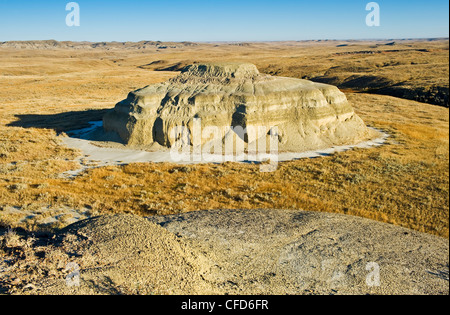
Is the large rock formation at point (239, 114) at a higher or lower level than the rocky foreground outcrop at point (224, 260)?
higher

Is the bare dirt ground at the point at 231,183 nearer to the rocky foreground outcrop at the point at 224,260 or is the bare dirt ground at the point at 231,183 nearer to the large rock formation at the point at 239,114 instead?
the rocky foreground outcrop at the point at 224,260

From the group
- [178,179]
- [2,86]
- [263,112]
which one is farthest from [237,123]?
[2,86]

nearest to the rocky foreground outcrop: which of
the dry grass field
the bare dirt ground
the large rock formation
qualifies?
the bare dirt ground

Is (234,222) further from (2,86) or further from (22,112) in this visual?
(2,86)

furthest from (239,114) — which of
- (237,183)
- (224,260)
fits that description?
(224,260)

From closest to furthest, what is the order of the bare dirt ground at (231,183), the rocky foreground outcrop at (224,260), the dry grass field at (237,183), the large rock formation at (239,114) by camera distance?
the rocky foreground outcrop at (224,260) → the bare dirt ground at (231,183) → the dry grass field at (237,183) → the large rock formation at (239,114)

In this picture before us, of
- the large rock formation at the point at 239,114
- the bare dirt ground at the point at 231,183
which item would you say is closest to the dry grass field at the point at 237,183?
the bare dirt ground at the point at 231,183

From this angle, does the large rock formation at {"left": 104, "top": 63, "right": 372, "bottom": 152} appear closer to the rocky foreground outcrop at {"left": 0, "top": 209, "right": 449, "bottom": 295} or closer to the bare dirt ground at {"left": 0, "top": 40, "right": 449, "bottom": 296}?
the bare dirt ground at {"left": 0, "top": 40, "right": 449, "bottom": 296}

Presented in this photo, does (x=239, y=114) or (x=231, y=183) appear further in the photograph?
(x=239, y=114)

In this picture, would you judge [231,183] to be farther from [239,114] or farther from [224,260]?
[224,260]
